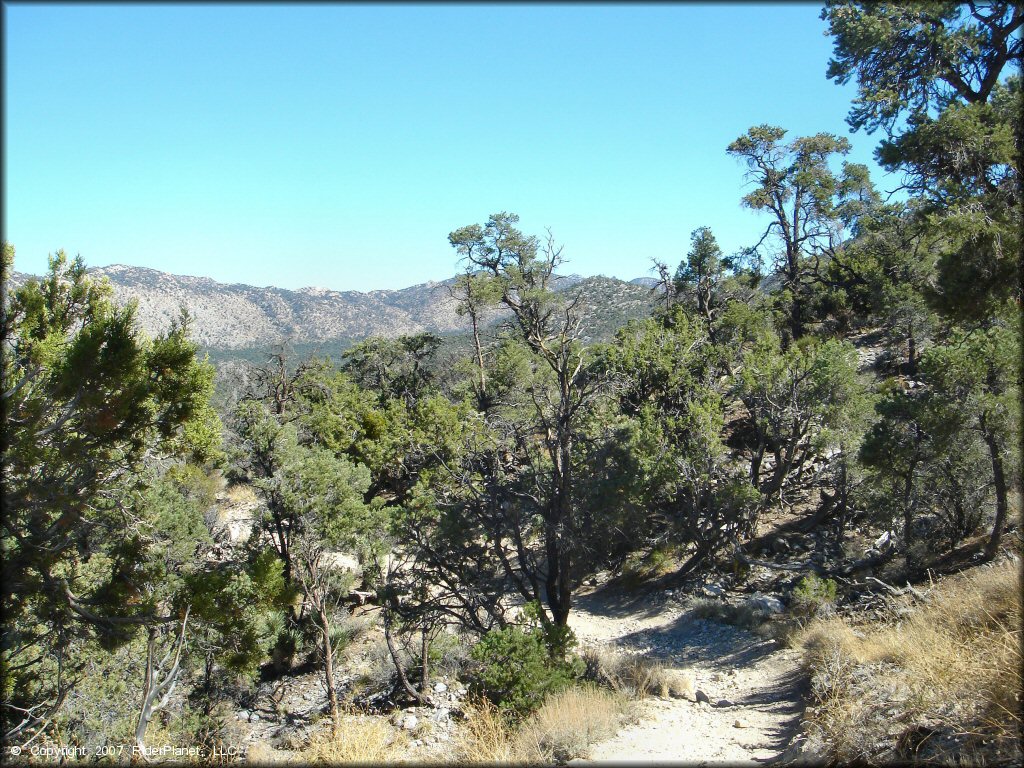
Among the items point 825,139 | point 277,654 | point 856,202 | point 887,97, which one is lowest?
point 277,654

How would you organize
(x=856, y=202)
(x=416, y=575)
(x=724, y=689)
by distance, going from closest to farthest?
(x=724, y=689), (x=416, y=575), (x=856, y=202)

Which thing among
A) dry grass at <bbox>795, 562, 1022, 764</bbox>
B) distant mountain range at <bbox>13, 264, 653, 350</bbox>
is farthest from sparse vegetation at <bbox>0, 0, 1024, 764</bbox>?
distant mountain range at <bbox>13, 264, 653, 350</bbox>

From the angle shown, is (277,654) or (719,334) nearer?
(277,654)

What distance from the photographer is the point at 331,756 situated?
7148 millimetres

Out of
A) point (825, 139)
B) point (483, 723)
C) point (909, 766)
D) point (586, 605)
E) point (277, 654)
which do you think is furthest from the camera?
point (825, 139)

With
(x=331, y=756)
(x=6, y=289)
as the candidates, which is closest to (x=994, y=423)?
(x=331, y=756)

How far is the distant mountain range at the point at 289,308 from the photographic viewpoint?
8406cm

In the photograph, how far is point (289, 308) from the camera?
107625mm

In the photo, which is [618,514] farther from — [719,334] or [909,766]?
[719,334]

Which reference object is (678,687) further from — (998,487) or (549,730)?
(998,487)

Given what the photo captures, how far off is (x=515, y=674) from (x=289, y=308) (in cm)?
10830

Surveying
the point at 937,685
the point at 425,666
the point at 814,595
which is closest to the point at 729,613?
the point at 814,595

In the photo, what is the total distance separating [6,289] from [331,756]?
6997 millimetres

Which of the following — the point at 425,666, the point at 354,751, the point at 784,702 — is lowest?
the point at 425,666
